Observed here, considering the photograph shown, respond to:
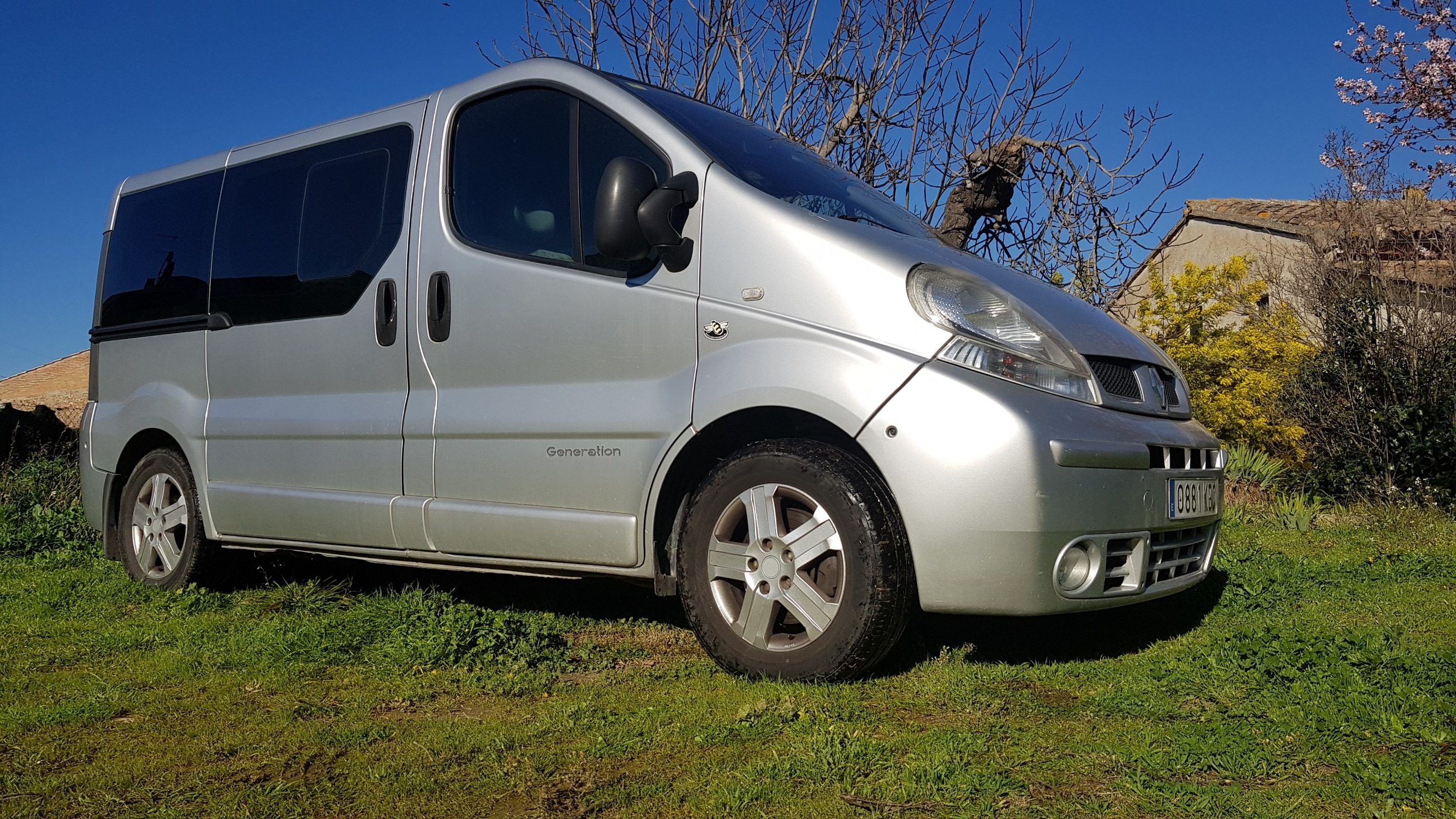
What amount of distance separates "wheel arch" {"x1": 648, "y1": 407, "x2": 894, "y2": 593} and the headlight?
1.64 feet

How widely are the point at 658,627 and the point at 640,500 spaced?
97 centimetres

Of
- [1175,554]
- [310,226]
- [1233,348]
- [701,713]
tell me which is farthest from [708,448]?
[1233,348]

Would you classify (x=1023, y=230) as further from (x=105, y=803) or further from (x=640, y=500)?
(x=105, y=803)

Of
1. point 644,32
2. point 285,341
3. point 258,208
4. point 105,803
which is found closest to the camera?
point 105,803

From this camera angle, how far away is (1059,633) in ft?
13.7

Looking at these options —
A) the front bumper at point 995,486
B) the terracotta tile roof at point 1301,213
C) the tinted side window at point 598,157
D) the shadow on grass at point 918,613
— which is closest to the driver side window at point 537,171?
the tinted side window at point 598,157

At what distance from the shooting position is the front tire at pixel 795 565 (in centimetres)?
325

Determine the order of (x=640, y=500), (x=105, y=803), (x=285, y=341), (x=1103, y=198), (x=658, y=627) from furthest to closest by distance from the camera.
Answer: (x=1103, y=198), (x=285, y=341), (x=658, y=627), (x=640, y=500), (x=105, y=803)

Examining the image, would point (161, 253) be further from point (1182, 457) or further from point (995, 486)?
point (1182, 457)

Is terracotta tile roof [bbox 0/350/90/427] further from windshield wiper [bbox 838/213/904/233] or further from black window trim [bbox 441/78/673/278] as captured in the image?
windshield wiper [bbox 838/213/904/233]

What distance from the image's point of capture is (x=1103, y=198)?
997 centimetres

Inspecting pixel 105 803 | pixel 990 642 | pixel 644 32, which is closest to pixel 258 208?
pixel 105 803

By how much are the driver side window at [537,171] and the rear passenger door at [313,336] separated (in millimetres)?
327

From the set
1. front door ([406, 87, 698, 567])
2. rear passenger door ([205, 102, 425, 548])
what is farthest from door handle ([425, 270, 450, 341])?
rear passenger door ([205, 102, 425, 548])
